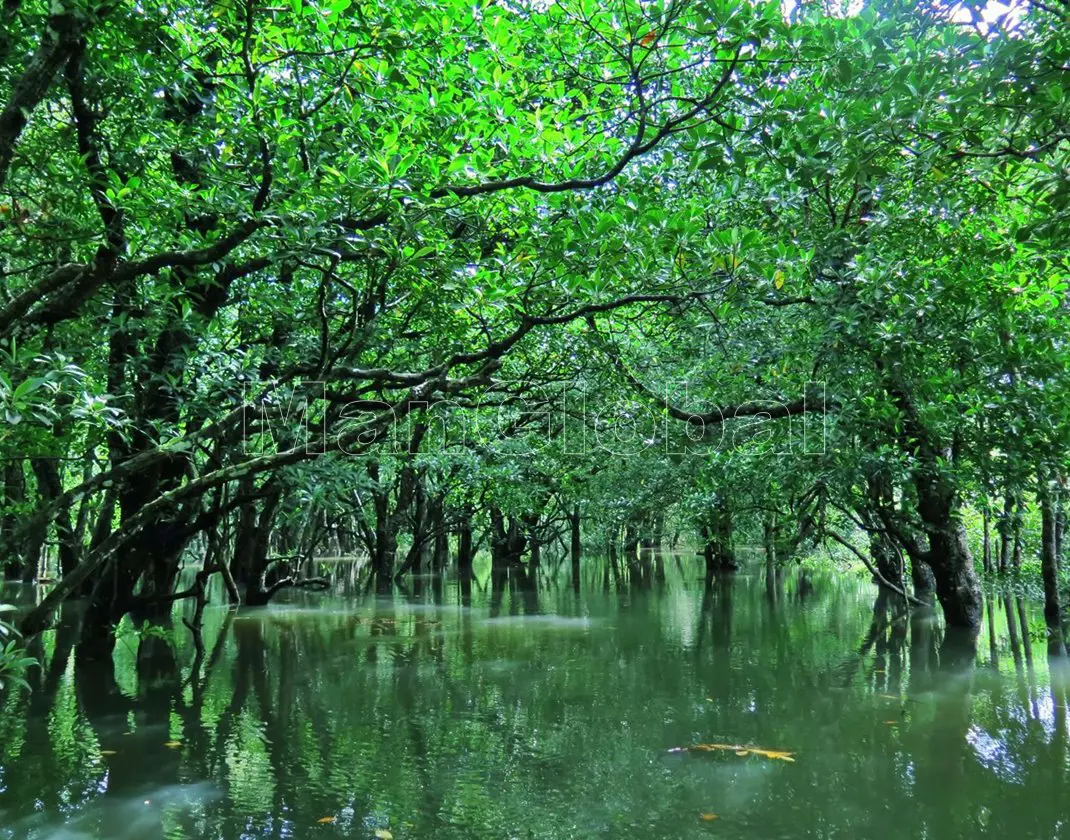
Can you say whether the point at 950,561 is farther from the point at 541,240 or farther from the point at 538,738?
the point at 541,240

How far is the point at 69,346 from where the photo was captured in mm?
7141

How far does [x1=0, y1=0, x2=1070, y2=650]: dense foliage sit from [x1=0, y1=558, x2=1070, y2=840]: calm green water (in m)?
1.61

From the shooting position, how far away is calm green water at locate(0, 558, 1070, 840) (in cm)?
527

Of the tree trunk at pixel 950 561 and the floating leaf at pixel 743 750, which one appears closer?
the floating leaf at pixel 743 750

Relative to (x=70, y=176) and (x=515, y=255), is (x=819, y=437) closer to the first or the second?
(x=515, y=255)

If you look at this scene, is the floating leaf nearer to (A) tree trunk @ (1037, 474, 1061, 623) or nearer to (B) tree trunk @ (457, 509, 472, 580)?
(A) tree trunk @ (1037, 474, 1061, 623)

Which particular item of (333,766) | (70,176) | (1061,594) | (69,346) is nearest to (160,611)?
(69,346)

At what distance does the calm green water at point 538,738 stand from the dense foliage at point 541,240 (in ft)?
5.28

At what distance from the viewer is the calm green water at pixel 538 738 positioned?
5.27 m

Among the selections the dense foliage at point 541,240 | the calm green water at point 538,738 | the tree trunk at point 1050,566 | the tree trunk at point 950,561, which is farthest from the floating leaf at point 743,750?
the tree trunk at point 1050,566

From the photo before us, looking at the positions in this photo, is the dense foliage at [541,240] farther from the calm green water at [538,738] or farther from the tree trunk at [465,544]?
the tree trunk at [465,544]

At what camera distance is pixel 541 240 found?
6.86m

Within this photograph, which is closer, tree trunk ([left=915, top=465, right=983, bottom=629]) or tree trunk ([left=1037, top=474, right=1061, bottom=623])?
tree trunk ([left=915, top=465, right=983, bottom=629])

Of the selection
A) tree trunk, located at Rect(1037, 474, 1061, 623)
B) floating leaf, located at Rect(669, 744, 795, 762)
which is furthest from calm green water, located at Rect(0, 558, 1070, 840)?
tree trunk, located at Rect(1037, 474, 1061, 623)
